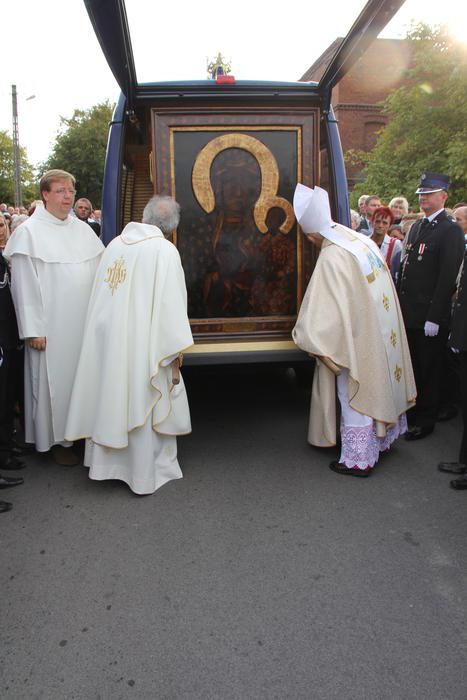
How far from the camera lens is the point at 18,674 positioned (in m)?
2.39

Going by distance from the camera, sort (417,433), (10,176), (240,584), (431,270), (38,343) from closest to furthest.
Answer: (240,584), (38,343), (431,270), (417,433), (10,176)

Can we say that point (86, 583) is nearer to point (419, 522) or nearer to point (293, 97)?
point (419, 522)

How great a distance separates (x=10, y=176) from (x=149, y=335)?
158ft

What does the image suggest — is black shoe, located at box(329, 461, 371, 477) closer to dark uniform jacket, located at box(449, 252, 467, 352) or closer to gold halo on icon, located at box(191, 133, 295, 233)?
dark uniform jacket, located at box(449, 252, 467, 352)

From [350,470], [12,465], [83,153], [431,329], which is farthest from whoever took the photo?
[83,153]

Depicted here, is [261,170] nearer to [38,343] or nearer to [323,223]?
[323,223]

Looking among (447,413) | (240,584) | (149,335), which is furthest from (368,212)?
(240,584)

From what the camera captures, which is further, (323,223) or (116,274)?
(323,223)

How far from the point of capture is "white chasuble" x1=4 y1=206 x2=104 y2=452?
4.43 meters

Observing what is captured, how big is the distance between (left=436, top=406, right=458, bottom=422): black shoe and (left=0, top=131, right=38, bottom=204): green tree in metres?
42.5

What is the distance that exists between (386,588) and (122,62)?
375 centimetres

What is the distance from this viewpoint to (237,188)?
4.89 metres

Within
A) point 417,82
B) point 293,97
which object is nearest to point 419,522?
point 293,97

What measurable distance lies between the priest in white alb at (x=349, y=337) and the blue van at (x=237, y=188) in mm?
555
